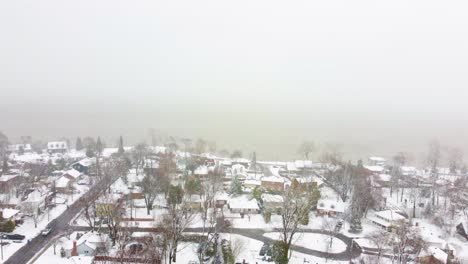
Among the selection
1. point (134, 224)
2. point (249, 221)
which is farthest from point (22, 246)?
point (249, 221)

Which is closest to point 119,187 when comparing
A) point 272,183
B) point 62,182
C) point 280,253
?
point 62,182

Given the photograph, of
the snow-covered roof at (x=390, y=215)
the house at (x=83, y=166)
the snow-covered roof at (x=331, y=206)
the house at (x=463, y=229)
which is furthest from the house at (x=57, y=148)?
the house at (x=463, y=229)

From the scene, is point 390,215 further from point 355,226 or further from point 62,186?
point 62,186

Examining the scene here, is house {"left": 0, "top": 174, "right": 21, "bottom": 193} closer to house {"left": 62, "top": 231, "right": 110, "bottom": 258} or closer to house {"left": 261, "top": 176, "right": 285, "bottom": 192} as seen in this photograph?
house {"left": 62, "top": 231, "right": 110, "bottom": 258}

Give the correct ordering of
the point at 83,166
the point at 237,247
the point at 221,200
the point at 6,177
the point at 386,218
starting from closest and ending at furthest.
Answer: the point at 237,247 → the point at 386,218 → the point at 221,200 → the point at 6,177 → the point at 83,166

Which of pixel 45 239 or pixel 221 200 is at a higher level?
pixel 221 200

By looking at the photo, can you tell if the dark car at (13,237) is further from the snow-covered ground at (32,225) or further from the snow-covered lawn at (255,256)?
the snow-covered lawn at (255,256)
